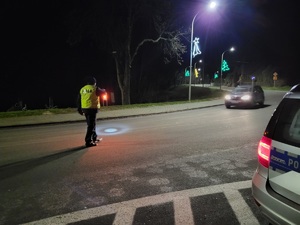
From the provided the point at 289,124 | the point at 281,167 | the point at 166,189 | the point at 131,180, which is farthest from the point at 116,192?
the point at 289,124

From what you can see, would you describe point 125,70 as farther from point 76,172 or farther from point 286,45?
point 286,45

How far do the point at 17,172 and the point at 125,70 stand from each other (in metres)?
21.9

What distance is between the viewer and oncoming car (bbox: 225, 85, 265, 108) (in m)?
20.6

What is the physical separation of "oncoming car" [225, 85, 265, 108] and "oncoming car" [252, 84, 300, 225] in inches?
699

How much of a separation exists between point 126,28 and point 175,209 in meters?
23.5

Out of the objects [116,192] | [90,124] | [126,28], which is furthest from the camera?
[126,28]

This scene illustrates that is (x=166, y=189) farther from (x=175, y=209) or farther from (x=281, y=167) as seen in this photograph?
(x=281, y=167)

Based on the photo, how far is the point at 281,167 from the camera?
10.5 ft

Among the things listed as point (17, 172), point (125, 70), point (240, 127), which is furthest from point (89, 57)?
point (17, 172)

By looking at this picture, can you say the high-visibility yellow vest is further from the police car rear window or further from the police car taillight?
the police car rear window

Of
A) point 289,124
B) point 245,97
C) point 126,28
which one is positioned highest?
point 126,28

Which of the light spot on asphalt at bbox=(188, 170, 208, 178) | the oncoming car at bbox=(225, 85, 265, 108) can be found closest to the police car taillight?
the light spot on asphalt at bbox=(188, 170, 208, 178)

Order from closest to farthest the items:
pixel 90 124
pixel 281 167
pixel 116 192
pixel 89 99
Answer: pixel 281 167, pixel 116 192, pixel 89 99, pixel 90 124

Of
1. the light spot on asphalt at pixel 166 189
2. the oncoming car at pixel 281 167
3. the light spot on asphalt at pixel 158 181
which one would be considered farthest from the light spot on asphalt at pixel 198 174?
the oncoming car at pixel 281 167
